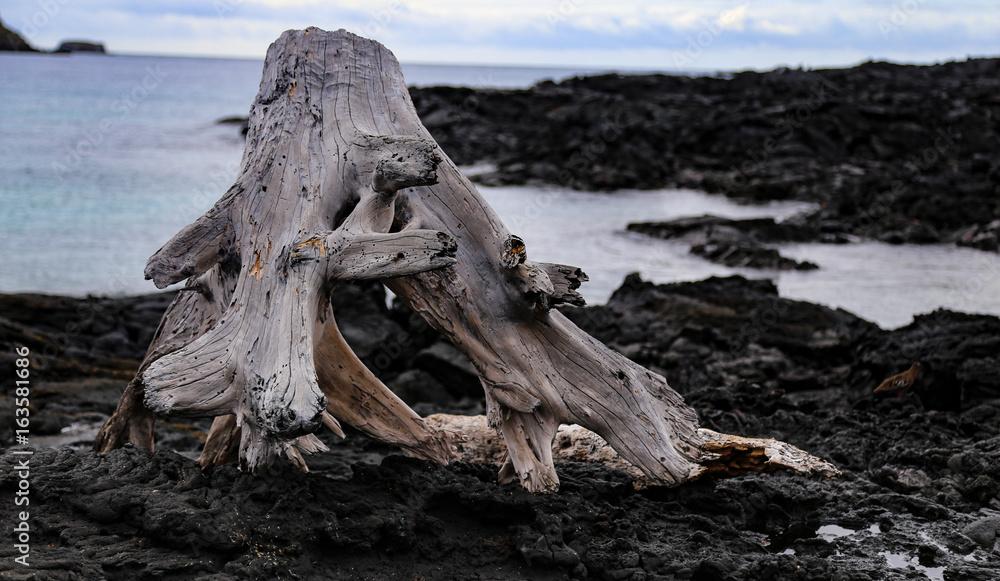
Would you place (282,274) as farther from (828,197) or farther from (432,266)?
(828,197)

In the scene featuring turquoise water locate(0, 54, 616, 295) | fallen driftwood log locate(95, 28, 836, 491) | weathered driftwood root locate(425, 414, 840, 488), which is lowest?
turquoise water locate(0, 54, 616, 295)

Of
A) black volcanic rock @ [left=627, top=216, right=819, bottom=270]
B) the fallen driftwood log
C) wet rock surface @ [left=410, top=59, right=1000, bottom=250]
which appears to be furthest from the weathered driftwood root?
wet rock surface @ [left=410, top=59, right=1000, bottom=250]

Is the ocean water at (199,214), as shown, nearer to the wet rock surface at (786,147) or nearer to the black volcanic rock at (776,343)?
the wet rock surface at (786,147)

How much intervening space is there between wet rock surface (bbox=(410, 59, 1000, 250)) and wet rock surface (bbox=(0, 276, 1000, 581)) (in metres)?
10.1

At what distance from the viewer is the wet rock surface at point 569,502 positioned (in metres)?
3.05

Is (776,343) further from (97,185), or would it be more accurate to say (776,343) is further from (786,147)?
(97,185)

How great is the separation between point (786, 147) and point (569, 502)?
22928 mm

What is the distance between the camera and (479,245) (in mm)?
4000

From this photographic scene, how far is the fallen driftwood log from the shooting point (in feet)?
11.1

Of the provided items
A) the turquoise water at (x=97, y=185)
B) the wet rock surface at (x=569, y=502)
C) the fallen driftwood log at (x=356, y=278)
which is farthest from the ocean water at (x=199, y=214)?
the fallen driftwood log at (x=356, y=278)

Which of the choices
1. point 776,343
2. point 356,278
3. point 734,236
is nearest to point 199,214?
point 734,236

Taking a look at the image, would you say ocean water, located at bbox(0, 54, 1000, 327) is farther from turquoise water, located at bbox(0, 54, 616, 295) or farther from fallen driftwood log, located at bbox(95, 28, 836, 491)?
fallen driftwood log, located at bbox(95, 28, 836, 491)

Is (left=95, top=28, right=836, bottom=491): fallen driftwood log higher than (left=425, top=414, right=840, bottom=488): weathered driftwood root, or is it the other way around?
(left=95, top=28, right=836, bottom=491): fallen driftwood log

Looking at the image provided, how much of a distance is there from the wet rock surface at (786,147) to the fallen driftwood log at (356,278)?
12.8 meters
